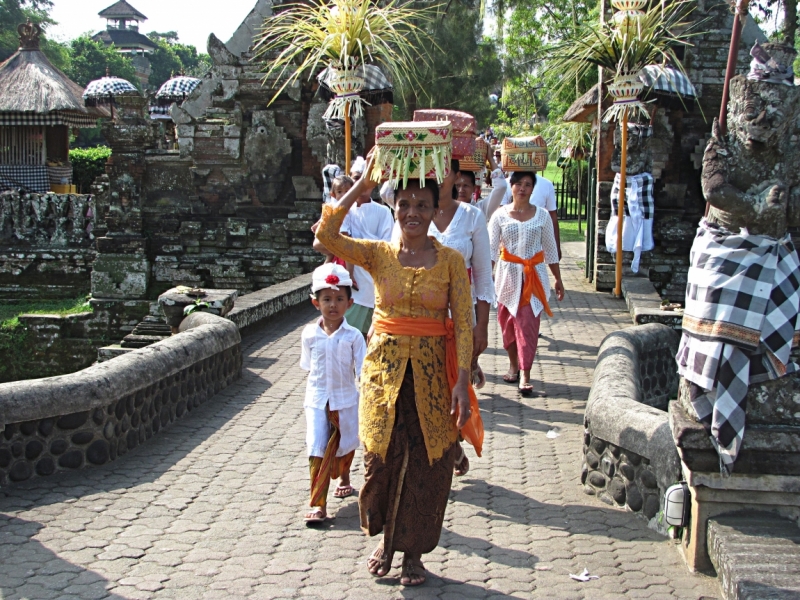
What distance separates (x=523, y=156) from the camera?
7.57m

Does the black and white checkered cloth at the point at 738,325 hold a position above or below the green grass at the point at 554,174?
below

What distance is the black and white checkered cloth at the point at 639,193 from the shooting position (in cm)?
1237

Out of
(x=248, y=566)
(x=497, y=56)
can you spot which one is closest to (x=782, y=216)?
(x=248, y=566)

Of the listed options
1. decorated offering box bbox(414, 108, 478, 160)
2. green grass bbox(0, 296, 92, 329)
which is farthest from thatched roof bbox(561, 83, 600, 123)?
green grass bbox(0, 296, 92, 329)

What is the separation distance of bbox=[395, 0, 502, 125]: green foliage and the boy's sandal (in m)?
19.5

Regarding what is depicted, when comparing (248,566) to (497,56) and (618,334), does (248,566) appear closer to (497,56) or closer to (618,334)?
(618,334)

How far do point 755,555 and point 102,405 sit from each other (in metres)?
3.72

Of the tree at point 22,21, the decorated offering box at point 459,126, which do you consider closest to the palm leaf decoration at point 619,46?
the decorated offering box at point 459,126

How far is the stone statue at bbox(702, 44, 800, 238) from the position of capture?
393 centimetres

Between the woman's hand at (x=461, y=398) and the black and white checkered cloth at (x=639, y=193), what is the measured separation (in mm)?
8851

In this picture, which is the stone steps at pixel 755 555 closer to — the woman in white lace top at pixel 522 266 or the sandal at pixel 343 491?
the sandal at pixel 343 491

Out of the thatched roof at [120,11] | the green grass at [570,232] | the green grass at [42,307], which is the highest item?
the thatched roof at [120,11]

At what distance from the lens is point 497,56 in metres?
26.7

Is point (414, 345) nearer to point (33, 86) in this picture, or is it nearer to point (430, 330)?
point (430, 330)
